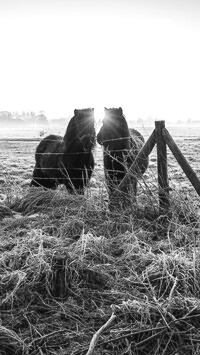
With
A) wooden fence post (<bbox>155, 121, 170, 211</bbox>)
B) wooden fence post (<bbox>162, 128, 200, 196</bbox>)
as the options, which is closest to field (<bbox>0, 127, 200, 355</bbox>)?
wooden fence post (<bbox>155, 121, 170, 211</bbox>)

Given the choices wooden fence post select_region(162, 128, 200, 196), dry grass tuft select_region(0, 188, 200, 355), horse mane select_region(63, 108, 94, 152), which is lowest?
dry grass tuft select_region(0, 188, 200, 355)

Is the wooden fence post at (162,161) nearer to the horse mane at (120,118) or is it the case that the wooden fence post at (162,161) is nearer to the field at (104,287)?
the field at (104,287)

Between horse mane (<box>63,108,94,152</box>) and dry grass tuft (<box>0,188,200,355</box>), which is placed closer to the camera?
dry grass tuft (<box>0,188,200,355</box>)

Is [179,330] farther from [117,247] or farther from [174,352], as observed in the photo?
[117,247]

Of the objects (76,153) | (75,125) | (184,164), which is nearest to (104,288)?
(184,164)

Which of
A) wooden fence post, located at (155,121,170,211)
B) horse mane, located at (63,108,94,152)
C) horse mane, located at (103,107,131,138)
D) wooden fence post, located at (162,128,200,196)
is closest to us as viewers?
wooden fence post, located at (162,128,200,196)

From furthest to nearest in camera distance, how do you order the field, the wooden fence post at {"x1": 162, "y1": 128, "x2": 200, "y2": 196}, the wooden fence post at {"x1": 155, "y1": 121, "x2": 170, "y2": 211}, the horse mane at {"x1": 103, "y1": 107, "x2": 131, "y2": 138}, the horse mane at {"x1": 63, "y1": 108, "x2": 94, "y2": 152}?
1. the horse mane at {"x1": 63, "y1": 108, "x2": 94, "y2": 152}
2. the horse mane at {"x1": 103, "y1": 107, "x2": 131, "y2": 138}
3. the wooden fence post at {"x1": 155, "y1": 121, "x2": 170, "y2": 211}
4. the wooden fence post at {"x1": 162, "y1": 128, "x2": 200, "y2": 196}
5. the field

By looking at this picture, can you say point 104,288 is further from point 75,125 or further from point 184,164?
point 75,125

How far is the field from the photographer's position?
7.20 ft

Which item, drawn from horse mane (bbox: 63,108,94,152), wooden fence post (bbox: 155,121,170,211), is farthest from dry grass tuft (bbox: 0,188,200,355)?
horse mane (bbox: 63,108,94,152)

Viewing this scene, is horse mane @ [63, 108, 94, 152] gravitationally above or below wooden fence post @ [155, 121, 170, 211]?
above

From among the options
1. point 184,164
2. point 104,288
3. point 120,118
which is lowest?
point 104,288

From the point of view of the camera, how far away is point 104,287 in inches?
115

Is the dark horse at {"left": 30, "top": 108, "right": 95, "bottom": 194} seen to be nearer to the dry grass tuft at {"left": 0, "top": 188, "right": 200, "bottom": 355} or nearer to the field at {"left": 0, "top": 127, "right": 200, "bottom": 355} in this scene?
the field at {"left": 0, "top": 127, "right": 200, "bottom": 355}
